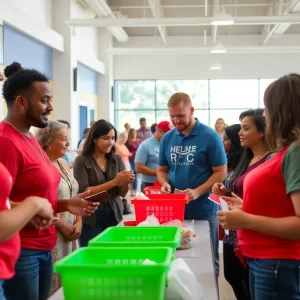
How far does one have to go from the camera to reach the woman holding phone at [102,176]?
11.2 ft

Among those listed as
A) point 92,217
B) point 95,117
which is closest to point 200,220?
point 92,217

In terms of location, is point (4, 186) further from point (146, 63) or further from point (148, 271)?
point (146, 63)

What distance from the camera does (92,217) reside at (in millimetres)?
3404

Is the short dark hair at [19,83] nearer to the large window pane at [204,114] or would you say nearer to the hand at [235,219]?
the hand at [235,219]

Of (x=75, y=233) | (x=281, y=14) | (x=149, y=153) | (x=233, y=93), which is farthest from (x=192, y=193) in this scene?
(x=233, y=93)

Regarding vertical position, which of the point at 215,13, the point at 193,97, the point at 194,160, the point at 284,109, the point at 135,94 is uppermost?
the point at 215,13

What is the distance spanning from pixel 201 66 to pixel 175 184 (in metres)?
11.9

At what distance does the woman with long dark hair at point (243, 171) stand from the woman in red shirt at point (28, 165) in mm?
1120

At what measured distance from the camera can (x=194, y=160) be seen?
3.54m

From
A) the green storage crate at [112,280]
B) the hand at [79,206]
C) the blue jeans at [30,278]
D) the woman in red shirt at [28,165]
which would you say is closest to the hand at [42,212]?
A: the green storage crate at [112,280]

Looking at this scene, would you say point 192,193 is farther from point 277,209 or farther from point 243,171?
point 277,209

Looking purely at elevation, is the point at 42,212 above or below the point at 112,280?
above

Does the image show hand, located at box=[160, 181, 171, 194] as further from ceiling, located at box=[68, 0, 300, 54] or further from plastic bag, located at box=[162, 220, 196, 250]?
ceiling, located at box=[68, 0, 300, 54]

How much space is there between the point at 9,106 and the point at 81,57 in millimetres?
9459
